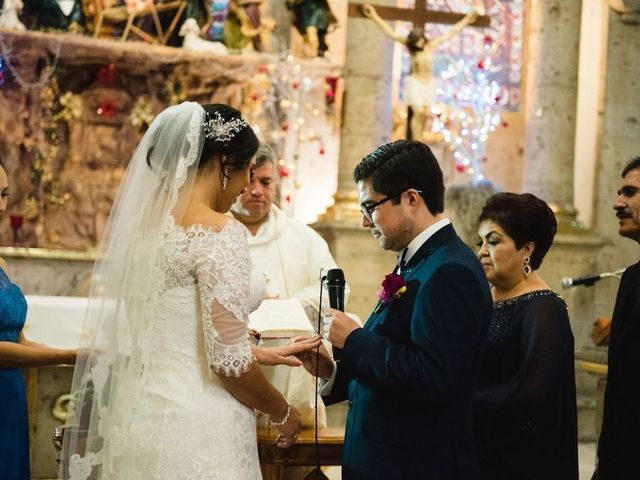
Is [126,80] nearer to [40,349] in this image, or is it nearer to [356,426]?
[40,349]

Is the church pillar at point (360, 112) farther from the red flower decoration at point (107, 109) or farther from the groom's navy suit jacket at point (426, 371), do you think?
the groom's navy suit jacket at point (426, 371)

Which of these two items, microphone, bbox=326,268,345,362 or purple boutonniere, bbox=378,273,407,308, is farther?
microphone, bbox=326,268,345,362

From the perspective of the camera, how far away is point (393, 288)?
2928 millimetres

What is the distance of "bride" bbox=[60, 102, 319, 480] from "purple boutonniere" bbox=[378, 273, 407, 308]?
1.05ft

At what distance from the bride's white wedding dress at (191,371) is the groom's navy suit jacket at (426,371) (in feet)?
1.08

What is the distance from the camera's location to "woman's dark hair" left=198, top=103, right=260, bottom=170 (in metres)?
3.02

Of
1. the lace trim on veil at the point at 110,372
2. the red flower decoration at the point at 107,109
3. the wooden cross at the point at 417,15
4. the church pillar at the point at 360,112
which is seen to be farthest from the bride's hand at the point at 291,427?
the red flower decoration at the point at 107,109

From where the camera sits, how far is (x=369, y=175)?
295cm

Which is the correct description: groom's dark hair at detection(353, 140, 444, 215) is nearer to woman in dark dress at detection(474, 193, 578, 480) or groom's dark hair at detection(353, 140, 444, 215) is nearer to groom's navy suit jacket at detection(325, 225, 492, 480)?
groom's navy suit jacket at detection(325, 225, 492, 480)

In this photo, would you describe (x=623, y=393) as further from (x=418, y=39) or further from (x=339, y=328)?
(x=418, y=39)

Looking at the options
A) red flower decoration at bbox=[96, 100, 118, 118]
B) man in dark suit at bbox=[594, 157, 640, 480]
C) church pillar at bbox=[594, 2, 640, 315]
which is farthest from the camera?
church pillar at bbox=[594, 2, 640, 315]

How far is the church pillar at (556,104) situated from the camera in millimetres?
9516

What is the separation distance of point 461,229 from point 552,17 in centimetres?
501

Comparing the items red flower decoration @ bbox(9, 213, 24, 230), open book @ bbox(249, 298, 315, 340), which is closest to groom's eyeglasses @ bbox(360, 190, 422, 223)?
open book @ bbox(249, 298, 315, 340)
